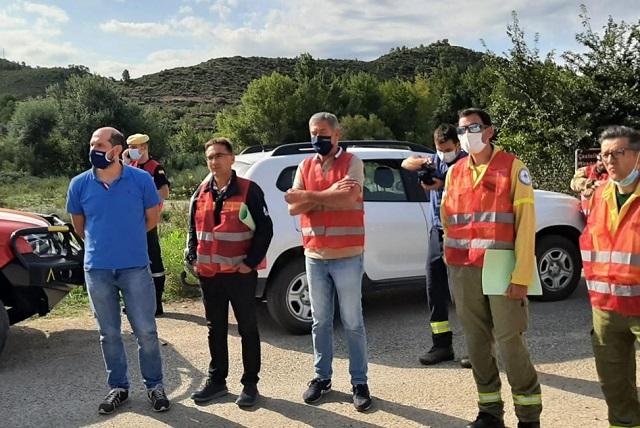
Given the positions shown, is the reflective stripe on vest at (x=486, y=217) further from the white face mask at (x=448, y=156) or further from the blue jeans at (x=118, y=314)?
the blue jeans at (x=118, y=314)

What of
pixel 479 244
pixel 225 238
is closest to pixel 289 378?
pixel 225 238

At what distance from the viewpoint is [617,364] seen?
3.48m

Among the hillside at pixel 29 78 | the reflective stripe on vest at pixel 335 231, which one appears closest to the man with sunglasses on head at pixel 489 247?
the reflective stripe on vest at pixel 335 231

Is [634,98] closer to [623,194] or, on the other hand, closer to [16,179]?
[623,194]

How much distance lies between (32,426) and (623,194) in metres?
3.96

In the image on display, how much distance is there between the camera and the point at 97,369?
5.35 m

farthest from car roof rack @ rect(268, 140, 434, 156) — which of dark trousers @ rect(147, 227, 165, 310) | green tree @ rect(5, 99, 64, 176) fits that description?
green tree @ rect(5, 99, 64, 176)

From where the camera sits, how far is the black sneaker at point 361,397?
4.35m

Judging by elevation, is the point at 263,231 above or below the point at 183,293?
above

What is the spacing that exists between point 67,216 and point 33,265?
36.0 feet

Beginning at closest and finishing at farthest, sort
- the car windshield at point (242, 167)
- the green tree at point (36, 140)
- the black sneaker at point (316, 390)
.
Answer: the black sneaker at point (316, 390) < the car windshield at point (242, 167) < the green tree at point (36, 140)

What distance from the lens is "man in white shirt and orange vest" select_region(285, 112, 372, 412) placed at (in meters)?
4.37

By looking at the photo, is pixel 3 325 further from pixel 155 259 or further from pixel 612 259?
pixel 612 259

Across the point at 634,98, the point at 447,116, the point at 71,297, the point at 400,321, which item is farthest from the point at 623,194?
the point at 447,116
